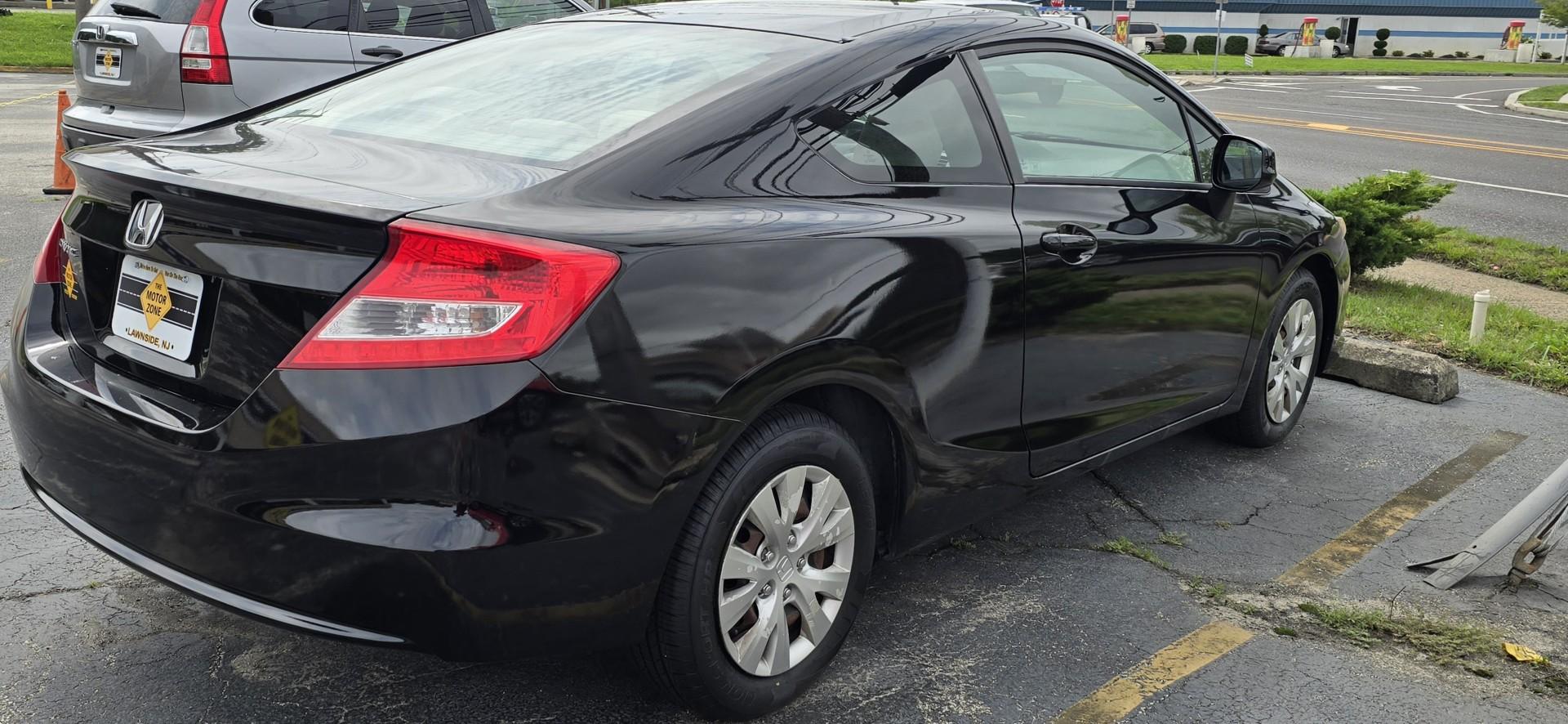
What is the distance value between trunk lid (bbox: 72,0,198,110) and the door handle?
617 cm

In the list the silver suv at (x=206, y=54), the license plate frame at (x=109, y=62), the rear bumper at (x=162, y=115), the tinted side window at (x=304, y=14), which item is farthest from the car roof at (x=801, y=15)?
the license plate frame at (x=109, y=62)

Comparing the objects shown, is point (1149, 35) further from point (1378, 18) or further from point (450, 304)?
point (450, 304)

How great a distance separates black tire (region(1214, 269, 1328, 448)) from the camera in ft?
15.1

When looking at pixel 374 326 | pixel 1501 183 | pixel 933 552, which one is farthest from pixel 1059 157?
pixel 1501 183

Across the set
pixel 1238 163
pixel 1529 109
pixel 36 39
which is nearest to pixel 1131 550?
pixel 1238 163

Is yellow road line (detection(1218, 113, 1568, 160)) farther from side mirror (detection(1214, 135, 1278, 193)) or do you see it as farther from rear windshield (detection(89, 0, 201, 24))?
rear windshield (detection(89, 0, 201, 24))

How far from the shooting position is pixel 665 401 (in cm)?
242

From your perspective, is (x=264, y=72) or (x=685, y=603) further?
(x=264, y=72)

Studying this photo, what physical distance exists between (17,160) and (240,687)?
1009cm

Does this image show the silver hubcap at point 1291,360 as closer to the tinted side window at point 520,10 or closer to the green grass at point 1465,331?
the green grass at point 1465,331

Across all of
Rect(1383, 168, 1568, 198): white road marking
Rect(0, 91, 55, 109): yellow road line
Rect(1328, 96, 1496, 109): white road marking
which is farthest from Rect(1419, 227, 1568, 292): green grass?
Rect(1328, 96, 1496, 109): white road marking

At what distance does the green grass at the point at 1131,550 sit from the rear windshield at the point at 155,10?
6408 millimetres

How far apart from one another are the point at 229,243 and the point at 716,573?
108 cm

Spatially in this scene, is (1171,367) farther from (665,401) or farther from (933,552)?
(665,401)
